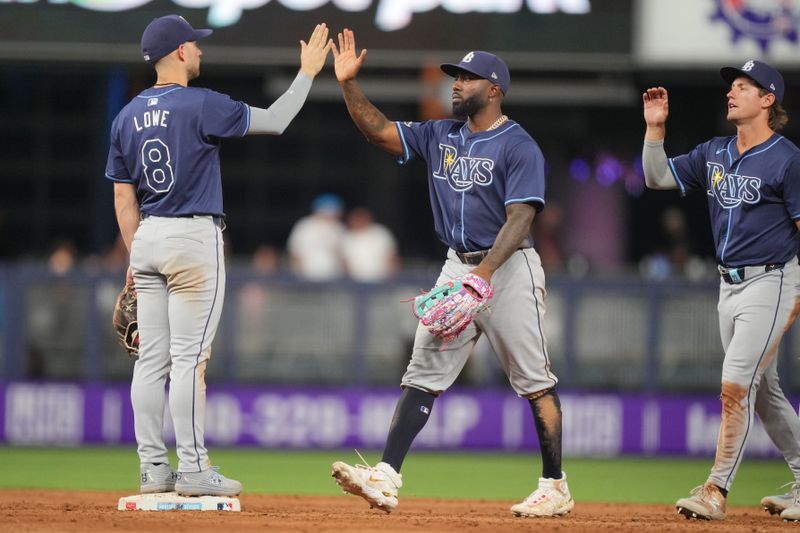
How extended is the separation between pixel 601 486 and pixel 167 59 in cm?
476

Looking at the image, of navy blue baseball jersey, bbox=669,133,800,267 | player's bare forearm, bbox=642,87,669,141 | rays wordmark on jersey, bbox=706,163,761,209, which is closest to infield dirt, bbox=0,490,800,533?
navy blue baseball jersey, bbox=669,133,800,267

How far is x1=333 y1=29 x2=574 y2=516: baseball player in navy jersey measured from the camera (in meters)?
6.48

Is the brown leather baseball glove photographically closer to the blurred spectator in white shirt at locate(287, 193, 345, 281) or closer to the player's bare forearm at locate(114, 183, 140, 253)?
the player's bare forearm at locate(114, 183, 140, 253)

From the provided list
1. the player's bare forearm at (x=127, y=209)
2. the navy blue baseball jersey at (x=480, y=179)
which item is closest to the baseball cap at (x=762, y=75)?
the navy blue baseball jersey at (x=480, y=179)

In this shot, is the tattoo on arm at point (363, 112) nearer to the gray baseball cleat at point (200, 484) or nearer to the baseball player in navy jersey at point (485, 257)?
the baseball player in navy jersey at point (485, 257)

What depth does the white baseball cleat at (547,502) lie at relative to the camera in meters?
6.51

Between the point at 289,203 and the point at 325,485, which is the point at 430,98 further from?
the point at 325,485

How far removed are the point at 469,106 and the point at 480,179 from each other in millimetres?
372

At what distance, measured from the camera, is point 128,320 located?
6707mm

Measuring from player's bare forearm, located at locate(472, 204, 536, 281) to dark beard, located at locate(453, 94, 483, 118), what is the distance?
0.58 m

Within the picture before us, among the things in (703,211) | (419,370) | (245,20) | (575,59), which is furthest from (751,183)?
(703,211)

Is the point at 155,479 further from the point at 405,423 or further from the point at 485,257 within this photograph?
the point at 485,257

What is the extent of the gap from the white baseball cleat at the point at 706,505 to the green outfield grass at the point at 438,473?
5.86 feet

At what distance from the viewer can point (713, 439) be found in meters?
12.1
